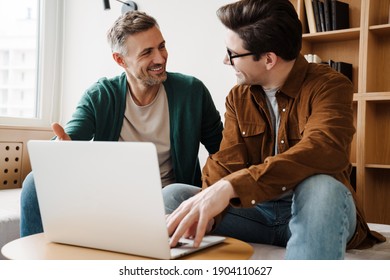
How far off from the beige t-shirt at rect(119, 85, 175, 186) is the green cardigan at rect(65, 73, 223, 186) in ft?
0.11

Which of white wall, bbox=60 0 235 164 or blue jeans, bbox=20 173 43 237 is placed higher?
white wall, bbox=60 0 235 164

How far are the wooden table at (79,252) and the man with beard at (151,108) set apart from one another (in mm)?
832

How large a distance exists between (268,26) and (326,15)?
1.39 meters

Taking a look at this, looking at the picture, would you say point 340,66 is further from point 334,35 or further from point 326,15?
point 326,15

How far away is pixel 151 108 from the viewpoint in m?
1.99

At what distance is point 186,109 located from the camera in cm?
197

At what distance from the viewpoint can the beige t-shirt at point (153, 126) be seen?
1981mm

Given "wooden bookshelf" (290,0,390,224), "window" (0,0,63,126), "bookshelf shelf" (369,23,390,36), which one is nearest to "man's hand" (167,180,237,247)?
"wooden bookshelf" (290,0,390,224)

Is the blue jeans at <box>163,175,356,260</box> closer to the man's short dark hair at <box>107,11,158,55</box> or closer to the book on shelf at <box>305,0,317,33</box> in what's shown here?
the man's short dark hair at <box>107,11,158,55</box>

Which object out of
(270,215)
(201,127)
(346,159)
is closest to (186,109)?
(201,127)

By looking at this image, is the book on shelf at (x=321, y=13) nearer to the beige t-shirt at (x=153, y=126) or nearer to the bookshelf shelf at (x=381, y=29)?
the bookshelf shelf at (x=381, y=29)

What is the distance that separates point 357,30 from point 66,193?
6.53 feet

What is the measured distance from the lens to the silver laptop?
0.94 metres

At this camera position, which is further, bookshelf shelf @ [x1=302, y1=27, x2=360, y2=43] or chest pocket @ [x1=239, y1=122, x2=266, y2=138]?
bookshelf shelf @ [x1=302, y1=27, x2=360, y2=43]
